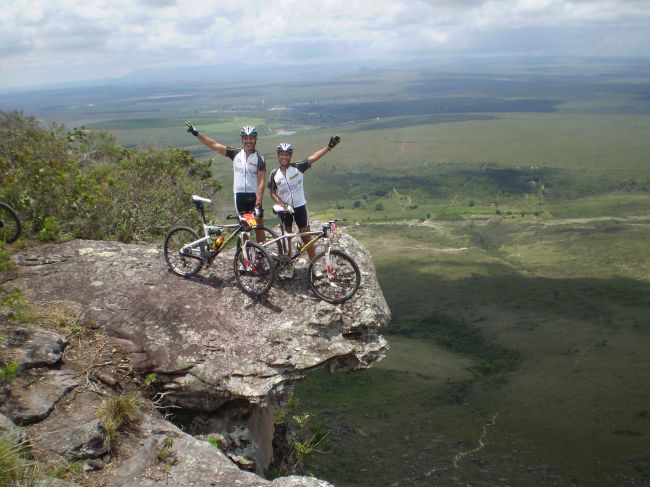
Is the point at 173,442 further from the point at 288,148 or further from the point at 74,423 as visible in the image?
the point at 288,148

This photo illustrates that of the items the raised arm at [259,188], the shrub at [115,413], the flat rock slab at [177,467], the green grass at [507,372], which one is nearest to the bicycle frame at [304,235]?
the raised arm at [259,188]

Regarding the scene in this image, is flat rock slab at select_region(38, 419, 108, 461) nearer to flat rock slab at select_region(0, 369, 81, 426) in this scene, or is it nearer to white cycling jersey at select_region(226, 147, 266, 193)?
flat rock slab at select_region(0, 369, 81, 426)

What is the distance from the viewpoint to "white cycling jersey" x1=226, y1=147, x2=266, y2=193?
11.9 meters

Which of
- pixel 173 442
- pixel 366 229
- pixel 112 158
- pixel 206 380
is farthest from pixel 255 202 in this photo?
pixel 366 229

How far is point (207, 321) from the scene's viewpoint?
11.2m

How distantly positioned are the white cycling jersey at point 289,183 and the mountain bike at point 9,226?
6502 mm

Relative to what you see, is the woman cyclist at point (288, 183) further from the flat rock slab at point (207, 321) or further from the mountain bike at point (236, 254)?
the flat rock slab at point (207, 321)

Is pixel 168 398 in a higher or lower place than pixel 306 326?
lower

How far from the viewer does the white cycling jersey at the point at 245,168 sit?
38.9 ft

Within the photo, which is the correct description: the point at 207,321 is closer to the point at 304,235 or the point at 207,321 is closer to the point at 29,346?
the point at 304,235

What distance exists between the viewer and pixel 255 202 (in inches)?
476

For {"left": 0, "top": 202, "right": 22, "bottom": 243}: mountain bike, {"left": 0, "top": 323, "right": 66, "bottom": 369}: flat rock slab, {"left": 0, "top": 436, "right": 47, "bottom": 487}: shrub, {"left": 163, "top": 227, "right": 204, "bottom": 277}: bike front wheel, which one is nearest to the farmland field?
{"left": 0, "top": 202, "right": 22, "bottom": 243}: mountain bike

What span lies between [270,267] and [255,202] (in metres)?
1.63

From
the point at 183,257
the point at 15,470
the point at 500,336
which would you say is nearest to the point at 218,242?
the point at 183,257
